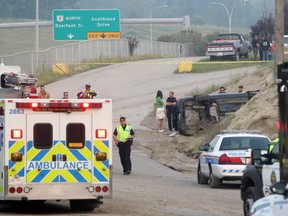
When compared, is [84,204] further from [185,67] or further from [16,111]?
[185,67]

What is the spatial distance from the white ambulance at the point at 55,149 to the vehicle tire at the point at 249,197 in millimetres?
3586

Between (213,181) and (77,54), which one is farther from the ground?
(77,54)

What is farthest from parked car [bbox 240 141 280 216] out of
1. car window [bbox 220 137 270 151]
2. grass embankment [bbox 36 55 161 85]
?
grass embankment [bbox 36 55 161 85]

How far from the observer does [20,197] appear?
1758 cm

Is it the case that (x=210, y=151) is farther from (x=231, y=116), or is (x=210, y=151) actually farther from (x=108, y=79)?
(x=108, y=79)

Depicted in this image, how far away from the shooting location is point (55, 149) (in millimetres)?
17859

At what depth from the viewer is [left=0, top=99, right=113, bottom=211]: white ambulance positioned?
17.6 m

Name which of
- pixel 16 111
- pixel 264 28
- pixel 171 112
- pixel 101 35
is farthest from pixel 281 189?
pixel 264 28

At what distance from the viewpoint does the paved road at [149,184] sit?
18656 millimetres

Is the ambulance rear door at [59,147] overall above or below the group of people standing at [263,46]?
below

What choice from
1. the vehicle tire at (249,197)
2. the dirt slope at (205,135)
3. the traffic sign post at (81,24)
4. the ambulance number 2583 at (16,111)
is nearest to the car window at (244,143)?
the dirt slope at (205,135)

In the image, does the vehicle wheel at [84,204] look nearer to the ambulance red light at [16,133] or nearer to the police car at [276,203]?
the ambulance red light at [16,133]

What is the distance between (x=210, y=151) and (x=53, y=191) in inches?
286

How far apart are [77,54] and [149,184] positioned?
4593 cm
